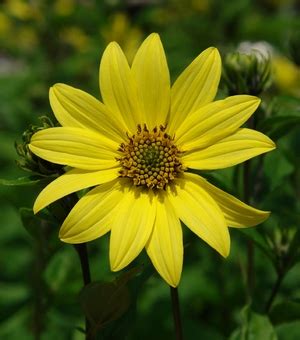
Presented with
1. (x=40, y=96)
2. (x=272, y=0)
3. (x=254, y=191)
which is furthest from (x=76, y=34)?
(x=254, y=191)

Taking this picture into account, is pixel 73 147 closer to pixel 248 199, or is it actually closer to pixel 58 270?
pixel 248 199

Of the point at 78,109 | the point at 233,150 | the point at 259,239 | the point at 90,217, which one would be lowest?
the point at 259,239

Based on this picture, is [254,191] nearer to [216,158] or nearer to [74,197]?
[216,158]

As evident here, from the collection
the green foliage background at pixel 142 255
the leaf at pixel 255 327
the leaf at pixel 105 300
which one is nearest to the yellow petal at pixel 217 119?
the green foliage background at pixel 142 255

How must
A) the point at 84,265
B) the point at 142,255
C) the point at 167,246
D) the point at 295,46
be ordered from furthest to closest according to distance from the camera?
the point at 295,46
the point at 142,255
the point at 84,265
the point at 167,246

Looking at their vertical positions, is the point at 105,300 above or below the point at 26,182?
below

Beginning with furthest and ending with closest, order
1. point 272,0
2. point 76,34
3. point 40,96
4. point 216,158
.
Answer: point 272,0
point 76,34
point 40,96
point 216,158

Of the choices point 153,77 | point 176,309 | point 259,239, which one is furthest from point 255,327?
point 153,77
